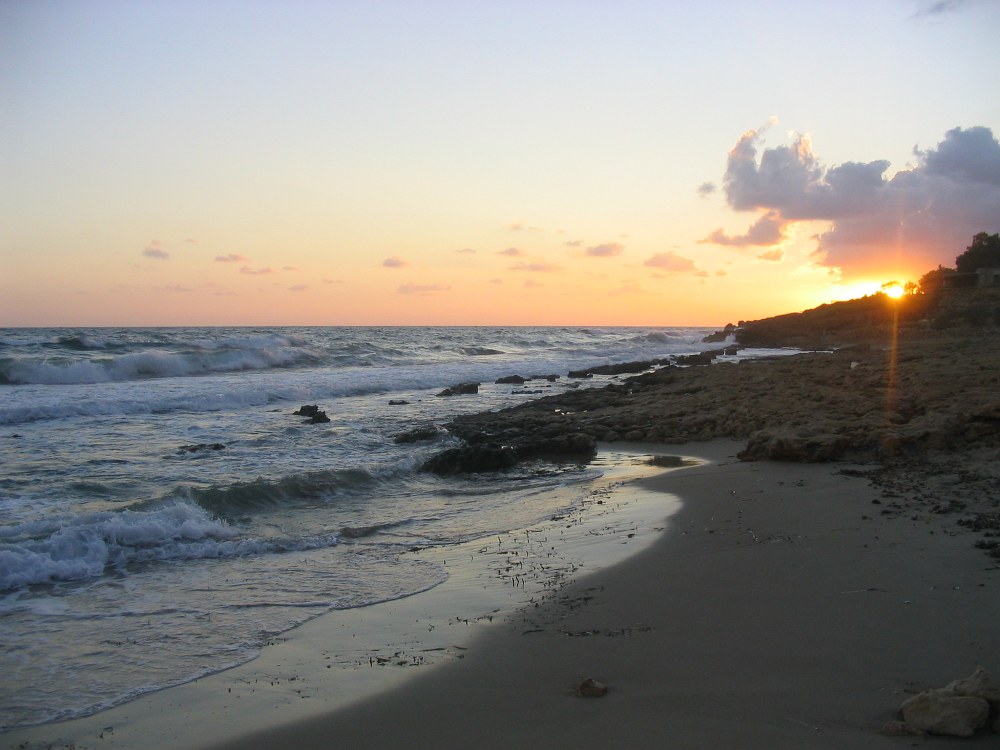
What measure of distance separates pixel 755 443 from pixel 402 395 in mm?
19430

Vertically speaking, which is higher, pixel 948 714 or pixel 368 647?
pixel 948 714

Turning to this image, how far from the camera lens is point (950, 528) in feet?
22.0

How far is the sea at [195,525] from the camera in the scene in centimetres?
562

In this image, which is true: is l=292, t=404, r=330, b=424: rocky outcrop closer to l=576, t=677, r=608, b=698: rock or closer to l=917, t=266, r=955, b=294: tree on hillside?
l=576, t=677, r=608, b=698: rock

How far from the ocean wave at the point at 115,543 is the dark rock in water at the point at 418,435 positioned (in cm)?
746

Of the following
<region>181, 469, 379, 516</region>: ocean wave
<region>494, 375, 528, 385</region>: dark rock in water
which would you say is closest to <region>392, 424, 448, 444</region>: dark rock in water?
<region>181, 469, 379, 516</region>: ocean wave

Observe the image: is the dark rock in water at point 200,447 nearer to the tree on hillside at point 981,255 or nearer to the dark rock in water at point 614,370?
the dark rock in water at point 614,370

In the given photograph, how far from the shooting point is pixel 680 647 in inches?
192

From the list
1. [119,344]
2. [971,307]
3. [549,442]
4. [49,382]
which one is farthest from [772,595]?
[119,344]

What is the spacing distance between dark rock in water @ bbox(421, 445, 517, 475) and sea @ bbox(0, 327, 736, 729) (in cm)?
37

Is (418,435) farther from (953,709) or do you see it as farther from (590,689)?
(953,709)

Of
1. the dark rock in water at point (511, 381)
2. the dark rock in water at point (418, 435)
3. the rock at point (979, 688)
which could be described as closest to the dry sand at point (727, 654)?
the rock at point (979, 688)

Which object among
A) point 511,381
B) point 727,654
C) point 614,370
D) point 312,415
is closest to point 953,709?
point 727,654

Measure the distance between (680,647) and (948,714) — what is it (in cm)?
178
